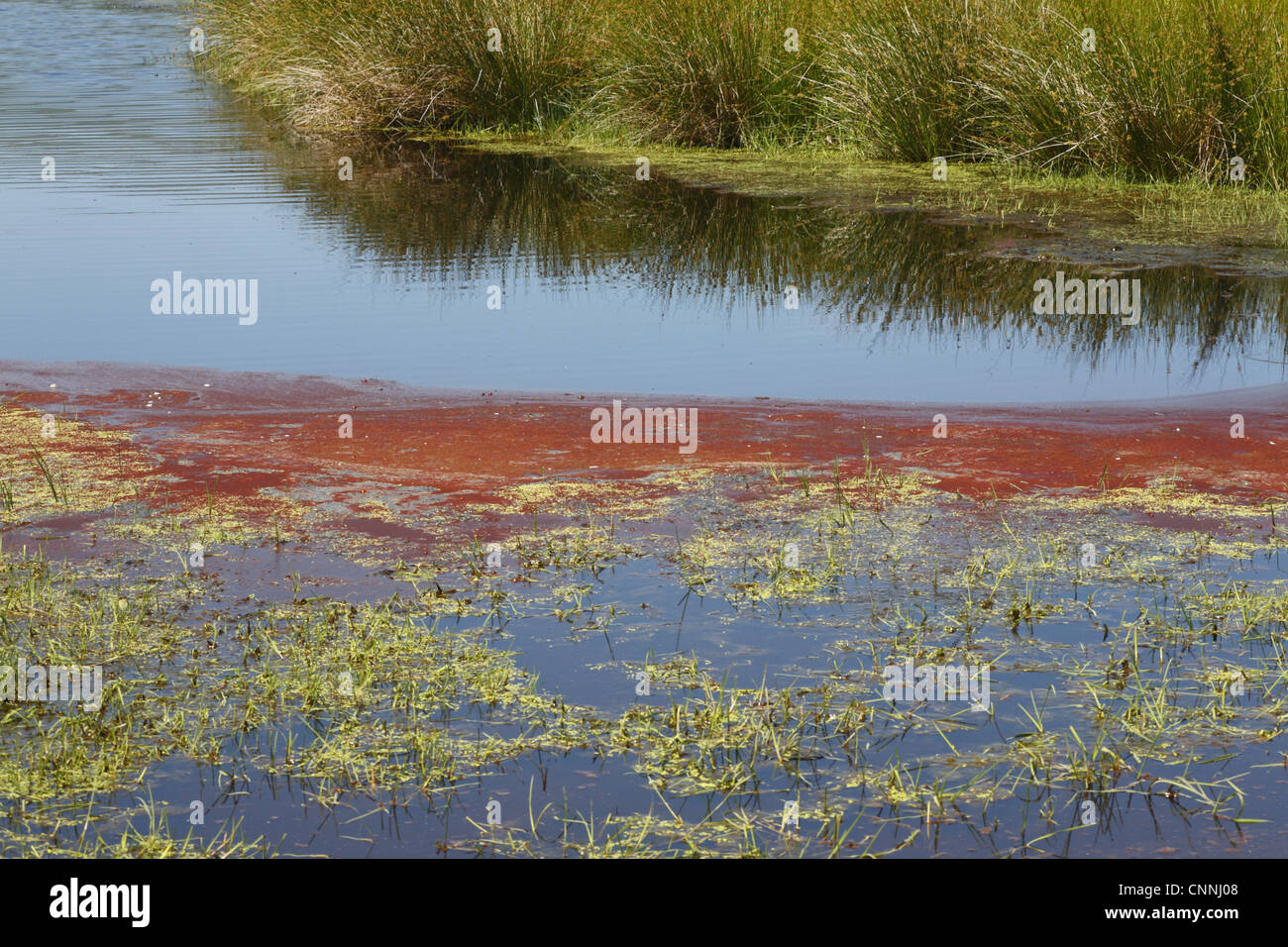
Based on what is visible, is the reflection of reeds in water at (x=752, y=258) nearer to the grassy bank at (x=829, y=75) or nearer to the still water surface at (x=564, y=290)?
the still water surface at (x=564, y=290)

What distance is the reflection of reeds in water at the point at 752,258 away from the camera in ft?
35.4

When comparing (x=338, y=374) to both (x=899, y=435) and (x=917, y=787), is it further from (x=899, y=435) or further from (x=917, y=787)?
(x=917, y=787)

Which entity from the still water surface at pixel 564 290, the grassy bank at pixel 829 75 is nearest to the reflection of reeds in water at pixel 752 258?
the still water surface at pixel 564 290

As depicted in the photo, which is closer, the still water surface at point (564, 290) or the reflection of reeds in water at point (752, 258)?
the still water surface at point (564, 290)

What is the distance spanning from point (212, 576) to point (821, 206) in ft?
33.7

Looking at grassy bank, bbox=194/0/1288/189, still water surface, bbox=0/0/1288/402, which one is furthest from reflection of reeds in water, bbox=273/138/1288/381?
grassy bank, bbox=194/0/1288/189

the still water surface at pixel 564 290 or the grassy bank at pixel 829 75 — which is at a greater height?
the grassy bank at pixel 829 75

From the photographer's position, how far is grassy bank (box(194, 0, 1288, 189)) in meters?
14.3

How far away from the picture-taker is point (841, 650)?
5059 millimetres

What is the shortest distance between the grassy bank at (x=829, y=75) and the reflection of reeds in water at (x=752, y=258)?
1.58m

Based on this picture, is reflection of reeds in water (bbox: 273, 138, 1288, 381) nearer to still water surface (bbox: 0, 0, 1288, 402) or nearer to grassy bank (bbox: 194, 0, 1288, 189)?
still water surface (bbox: 0, 0, 1288, 402)

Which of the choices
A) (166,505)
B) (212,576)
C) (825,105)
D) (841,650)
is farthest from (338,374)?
(825,105)

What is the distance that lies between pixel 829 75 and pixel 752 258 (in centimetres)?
504

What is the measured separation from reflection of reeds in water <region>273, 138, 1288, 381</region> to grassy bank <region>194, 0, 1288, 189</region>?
158 cm
